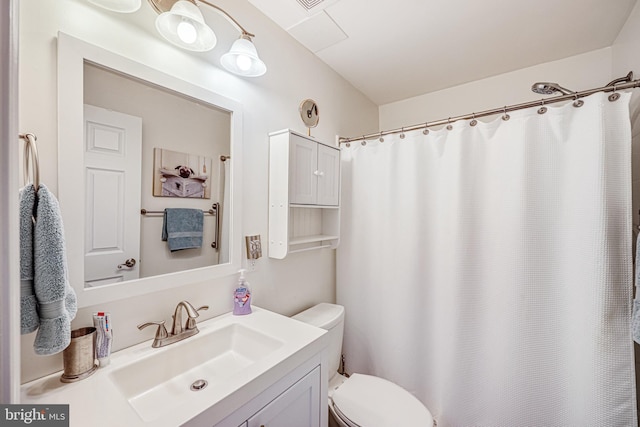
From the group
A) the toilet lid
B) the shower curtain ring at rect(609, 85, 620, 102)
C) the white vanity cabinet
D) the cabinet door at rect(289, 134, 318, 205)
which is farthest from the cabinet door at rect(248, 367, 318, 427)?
the shower curtain ring at rect(609, 85, 620, 102)

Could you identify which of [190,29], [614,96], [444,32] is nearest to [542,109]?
[614,96]

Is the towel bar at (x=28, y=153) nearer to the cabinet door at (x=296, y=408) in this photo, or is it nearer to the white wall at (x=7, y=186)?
the white wall at (x=7, y=186)

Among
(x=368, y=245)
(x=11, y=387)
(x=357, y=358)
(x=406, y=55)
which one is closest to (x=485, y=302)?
(x=368, y=245)

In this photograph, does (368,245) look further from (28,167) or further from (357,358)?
(28,167)

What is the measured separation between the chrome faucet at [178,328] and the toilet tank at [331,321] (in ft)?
2.02

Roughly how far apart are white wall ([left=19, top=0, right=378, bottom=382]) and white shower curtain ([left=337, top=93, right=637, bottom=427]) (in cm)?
42

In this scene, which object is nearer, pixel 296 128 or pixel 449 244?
pixel 449 244

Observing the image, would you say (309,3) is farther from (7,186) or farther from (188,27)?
(7,186)

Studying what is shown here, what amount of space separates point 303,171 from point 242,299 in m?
0.72

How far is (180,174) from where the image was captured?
107cm

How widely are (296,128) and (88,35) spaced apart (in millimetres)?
958

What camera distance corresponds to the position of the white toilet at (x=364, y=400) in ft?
3.89

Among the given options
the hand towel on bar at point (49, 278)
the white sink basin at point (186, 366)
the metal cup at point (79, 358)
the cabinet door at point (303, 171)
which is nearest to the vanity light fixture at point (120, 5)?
the hand towel on bar at point (49, 278)

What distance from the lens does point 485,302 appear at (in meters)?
1.40
